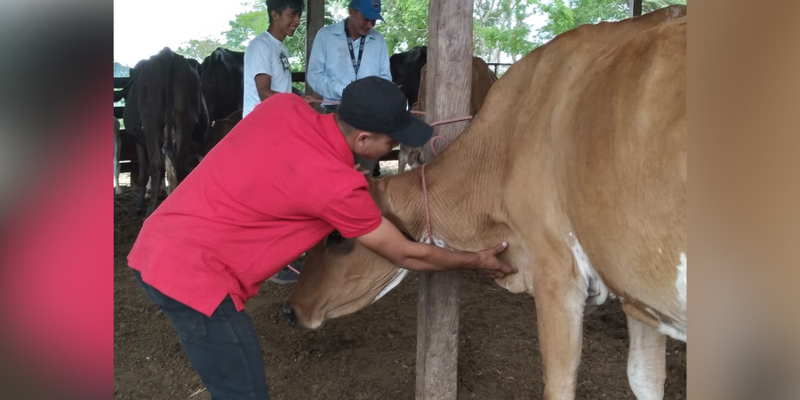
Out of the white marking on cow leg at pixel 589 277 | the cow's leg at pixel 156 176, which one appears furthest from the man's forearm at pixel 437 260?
the cow's leg at pixel 156 176

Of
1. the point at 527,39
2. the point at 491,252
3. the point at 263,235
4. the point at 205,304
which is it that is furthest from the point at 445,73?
the point at 527,39

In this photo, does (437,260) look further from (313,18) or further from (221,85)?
(221,85)

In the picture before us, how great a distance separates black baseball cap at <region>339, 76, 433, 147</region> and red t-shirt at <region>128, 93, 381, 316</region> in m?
0.10

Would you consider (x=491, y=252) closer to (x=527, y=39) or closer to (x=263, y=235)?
(x=263, y=235)

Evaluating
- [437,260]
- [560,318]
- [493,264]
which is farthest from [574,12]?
[437,260]

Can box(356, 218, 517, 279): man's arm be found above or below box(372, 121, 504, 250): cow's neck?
below

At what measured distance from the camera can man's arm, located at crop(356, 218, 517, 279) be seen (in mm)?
2428

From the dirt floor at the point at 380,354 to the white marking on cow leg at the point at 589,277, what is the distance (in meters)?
1.25

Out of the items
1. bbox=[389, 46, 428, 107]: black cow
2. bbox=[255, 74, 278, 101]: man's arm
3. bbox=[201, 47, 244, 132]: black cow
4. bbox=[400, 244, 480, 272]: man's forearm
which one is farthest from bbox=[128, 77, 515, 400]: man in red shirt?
bbox=[389, 46, 428, 107]: black cow

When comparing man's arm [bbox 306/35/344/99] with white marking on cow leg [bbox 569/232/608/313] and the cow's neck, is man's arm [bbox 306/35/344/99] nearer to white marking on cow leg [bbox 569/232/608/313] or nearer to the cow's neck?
the cow's neck

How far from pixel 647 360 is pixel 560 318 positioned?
66cm

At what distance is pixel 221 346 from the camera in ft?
7.56

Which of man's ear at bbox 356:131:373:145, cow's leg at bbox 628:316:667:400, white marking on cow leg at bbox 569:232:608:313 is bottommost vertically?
cow's leg at bbox 628:316:667:400

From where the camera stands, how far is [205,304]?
7.29 ft
